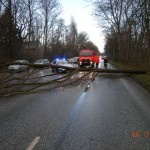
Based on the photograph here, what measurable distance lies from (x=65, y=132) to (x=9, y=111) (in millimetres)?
3873

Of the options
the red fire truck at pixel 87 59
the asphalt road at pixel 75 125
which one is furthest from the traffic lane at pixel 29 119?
the red fire truck at pixel 87 59

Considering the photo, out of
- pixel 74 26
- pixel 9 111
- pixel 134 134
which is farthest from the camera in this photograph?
pixel 74 26

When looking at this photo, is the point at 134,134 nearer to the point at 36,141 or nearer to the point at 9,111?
the point at 36,141

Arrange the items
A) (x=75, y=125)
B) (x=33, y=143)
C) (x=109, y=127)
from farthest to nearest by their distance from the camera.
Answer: (x=75, y=125)
(x=109, y=127)
(x=33, y=143)

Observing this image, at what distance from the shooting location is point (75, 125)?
8.98 m

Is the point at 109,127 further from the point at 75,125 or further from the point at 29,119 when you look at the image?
the point at 29,119

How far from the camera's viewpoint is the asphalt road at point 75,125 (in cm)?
702

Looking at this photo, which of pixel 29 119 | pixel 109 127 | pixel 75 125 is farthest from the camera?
pixel 29 119

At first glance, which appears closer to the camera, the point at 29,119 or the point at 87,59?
the point at 29,119

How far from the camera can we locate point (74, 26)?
415 ft

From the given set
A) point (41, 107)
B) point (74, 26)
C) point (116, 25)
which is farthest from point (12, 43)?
point (74, 26)

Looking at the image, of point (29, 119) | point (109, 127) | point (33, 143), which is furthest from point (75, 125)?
point (33, 143)

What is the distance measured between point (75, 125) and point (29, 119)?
1595 mm

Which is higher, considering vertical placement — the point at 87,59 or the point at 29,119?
the point at 29,119
